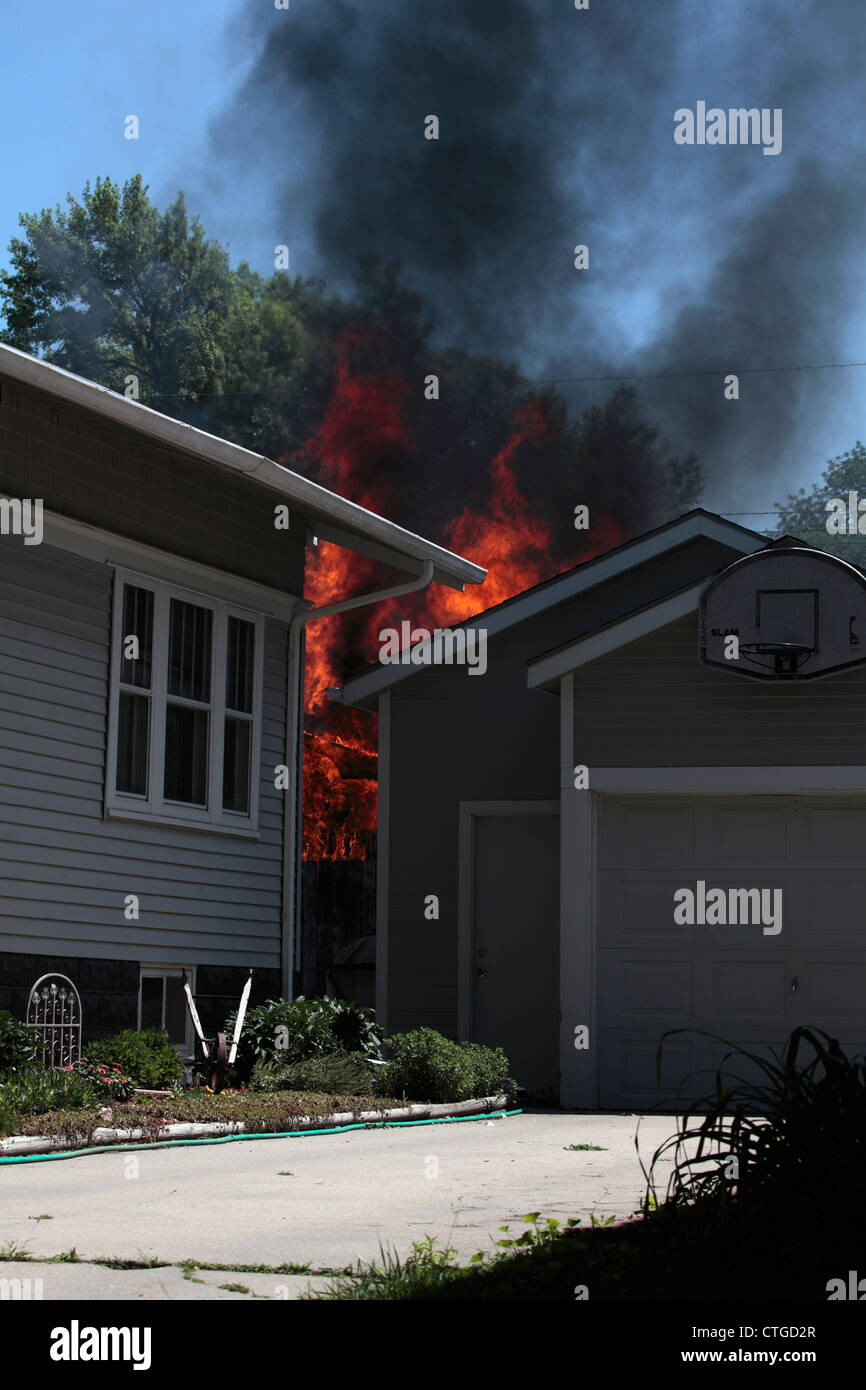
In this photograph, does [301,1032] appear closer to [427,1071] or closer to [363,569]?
[427,1071]

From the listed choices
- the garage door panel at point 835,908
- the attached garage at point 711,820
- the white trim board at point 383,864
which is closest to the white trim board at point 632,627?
the attached garage at point 711,820

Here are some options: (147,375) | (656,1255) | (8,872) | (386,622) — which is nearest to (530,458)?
(386,622)

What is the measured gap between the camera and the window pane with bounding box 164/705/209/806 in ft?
43.9

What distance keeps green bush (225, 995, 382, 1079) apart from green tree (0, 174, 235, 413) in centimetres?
2912

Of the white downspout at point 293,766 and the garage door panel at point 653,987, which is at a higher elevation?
the white downspout at point 293,766

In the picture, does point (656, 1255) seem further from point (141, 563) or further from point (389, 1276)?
point (141, 563)

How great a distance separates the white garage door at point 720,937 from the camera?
13531mm

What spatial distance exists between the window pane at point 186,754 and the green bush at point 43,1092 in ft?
11.7

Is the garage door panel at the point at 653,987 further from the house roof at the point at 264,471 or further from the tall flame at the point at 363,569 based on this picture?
the tall flame at the point at 363,569

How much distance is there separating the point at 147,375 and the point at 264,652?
28178 mm

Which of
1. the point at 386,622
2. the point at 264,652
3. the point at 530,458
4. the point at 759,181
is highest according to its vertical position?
the point at 759,181

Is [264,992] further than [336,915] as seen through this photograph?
No

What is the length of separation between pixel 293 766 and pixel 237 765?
770mm

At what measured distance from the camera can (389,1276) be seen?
4812 mm
